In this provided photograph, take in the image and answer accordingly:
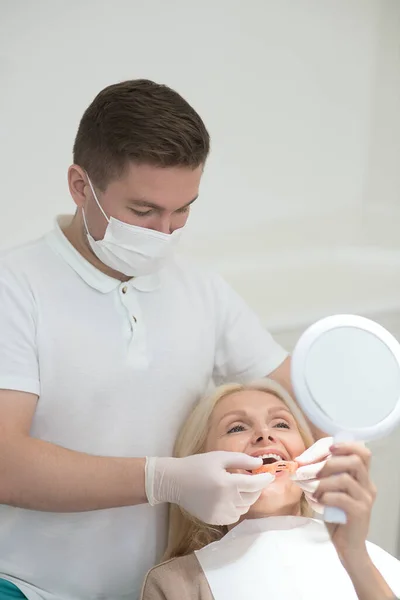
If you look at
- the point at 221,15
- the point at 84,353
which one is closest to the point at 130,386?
the point at 84,353

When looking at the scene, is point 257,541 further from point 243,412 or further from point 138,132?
point 138,132

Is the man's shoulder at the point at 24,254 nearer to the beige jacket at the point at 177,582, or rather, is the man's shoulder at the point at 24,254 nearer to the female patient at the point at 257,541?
the female patient at the point at 257,541

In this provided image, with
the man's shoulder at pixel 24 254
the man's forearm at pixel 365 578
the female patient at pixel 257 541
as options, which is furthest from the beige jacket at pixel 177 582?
the man's shoulder at pixel 24 254

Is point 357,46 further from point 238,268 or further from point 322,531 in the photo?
point 322,531

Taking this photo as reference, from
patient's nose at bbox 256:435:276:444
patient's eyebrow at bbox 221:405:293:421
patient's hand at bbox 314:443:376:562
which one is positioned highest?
patient's hand at bbox 314:443:376:562

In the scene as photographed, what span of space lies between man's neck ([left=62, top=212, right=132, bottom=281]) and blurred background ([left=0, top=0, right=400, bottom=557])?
540 mm

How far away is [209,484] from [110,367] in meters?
0.33

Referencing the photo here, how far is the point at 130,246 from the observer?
1796mm

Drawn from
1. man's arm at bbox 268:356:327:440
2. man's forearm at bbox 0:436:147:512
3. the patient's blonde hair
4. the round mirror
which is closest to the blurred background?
man's arm at bbox 268:356:327:440

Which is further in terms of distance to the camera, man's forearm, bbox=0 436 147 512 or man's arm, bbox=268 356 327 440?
man's arm, bbox=268 356 327 440

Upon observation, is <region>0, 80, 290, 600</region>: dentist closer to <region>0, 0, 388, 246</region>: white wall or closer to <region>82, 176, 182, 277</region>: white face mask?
<region>82, 176, 182, 277</region>: white face mask

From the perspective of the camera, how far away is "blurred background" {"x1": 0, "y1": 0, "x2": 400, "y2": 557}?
7.89ft

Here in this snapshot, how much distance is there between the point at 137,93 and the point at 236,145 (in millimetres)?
1020

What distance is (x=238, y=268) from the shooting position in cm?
279
